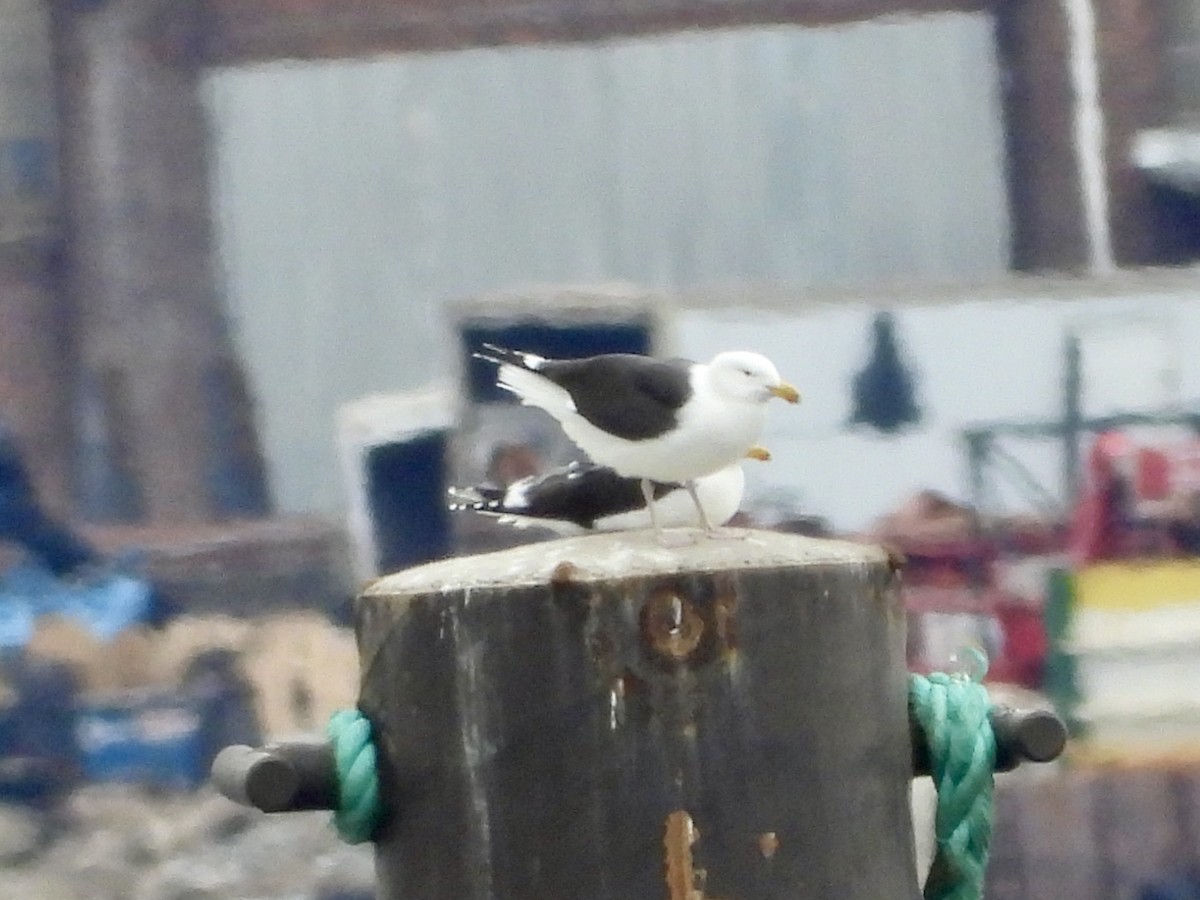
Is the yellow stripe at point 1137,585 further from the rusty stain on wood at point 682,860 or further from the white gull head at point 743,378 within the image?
the rusty stain on wood at point 682,860

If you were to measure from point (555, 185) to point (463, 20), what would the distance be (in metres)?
0.61

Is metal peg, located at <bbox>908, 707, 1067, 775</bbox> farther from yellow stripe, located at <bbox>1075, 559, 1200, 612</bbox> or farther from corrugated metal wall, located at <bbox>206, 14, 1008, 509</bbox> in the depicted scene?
corrugated metal wall, located at <bbox>206, 14, 1008, 509</bbox>

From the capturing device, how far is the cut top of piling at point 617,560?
127cm

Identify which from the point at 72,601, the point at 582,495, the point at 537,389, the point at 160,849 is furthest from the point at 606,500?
the point at 72,601

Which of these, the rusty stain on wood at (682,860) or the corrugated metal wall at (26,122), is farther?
the corrugated metal wall at (26,122)

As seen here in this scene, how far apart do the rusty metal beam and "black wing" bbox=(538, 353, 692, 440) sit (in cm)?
504

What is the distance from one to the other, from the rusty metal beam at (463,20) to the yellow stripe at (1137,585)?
1841mm

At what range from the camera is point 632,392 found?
1.75 meters

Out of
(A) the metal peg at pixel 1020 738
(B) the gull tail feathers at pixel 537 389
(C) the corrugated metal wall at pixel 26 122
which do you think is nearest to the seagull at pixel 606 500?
(B) the gull tail feathers at pixel 537 389

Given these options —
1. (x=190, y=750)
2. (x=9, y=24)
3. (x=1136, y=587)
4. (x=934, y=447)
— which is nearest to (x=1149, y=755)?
(x=1136, y=587)

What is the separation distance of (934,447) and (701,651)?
215 inches

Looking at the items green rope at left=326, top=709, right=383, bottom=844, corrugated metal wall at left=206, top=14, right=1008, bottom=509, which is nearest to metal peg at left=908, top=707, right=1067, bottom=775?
green rope at left=326, top=709, right=383, bottom=844

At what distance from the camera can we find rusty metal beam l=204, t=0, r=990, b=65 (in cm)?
666

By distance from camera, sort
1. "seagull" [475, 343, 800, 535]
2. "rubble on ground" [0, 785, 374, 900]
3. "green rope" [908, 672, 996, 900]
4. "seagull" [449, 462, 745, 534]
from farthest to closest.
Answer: "rubble on ground" [0, 785, 374, 900]
"seagull" [449, 462, 745, 534]
"seagull" [475, 343, 800, 535]
"green rope" [908, 672, 996, 900]
